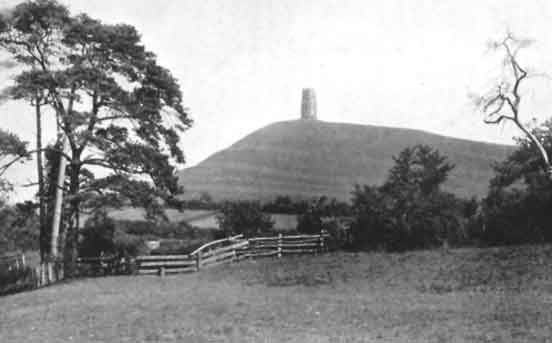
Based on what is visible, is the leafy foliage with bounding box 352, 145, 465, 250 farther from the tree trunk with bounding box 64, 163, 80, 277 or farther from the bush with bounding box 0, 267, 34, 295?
the bush with bounding box 0, 267, 34, 295

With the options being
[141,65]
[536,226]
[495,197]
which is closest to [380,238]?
[536,226]

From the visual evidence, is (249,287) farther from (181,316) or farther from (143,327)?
(143,327)

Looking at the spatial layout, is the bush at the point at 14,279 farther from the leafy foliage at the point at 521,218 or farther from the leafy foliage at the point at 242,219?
the leafy foliage at the point at 521,218

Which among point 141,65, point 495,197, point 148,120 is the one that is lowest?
point 495,197

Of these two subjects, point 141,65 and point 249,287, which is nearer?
point 249,287

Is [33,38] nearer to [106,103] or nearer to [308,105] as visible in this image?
[106,103]

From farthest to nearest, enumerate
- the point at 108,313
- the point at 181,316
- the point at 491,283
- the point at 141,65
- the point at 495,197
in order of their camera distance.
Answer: the point at 495,197 → the point at 141,65 → the point at 491,283 → the point at 108,313 → the point at 181,316
